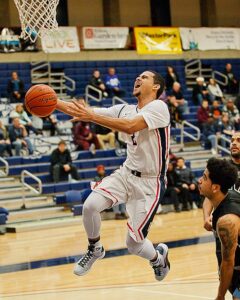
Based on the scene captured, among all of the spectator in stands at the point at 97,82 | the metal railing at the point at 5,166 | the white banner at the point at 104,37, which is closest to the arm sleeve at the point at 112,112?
the metal railing at the point at 5,166

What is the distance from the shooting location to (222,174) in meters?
5.12

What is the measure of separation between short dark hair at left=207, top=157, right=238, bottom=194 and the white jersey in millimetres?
2011

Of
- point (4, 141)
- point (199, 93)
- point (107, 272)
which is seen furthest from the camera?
point (199, 93)

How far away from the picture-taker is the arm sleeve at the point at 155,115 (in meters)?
7.07

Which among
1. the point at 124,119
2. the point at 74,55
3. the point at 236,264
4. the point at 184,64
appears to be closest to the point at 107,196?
the point at 124,119

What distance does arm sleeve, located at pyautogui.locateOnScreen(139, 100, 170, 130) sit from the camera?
7.07m

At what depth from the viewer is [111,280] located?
9688 mm

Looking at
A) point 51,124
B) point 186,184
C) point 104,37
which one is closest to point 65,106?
point 186,184

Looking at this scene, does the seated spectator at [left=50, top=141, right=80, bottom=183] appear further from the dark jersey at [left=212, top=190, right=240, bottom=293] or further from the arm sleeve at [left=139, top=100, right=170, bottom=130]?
the dark jersey at [left=212, top=190, right=240, bottom=293]

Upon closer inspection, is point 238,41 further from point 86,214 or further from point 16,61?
point 86,214

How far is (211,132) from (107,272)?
11.7 m

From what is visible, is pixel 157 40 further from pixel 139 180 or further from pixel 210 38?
pixel 139 180

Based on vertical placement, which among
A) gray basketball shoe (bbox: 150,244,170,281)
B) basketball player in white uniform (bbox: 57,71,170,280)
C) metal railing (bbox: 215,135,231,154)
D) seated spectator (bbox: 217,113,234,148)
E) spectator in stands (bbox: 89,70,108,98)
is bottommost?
metal railing (bbox: 215,135,231,154)

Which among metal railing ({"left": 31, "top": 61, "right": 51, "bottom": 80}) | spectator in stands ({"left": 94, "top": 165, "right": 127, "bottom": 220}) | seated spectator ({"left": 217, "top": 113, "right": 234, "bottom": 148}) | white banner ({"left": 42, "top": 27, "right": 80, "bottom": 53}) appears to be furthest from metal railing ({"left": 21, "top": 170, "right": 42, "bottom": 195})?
seated spectator ({"left": 217, "top": 113, "right": 234, "bottom": 148})
